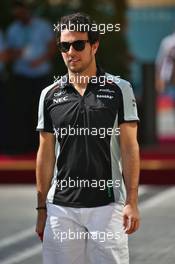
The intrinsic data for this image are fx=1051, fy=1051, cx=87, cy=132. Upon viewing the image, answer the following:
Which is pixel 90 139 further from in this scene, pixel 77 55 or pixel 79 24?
pixel 79 24

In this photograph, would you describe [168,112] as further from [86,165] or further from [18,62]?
[86,165]

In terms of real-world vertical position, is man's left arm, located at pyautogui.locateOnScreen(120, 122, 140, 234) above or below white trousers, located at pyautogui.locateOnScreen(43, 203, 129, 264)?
above

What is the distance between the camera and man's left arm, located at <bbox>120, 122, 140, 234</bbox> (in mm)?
4855

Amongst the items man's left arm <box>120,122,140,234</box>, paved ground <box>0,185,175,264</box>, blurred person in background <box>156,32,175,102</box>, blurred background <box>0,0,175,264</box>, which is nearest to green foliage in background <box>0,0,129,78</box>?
blurred background <box>0,0,175,264</box>

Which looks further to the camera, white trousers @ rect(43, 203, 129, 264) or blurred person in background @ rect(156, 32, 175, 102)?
blurred person in background @ rect(156, 32, 175, 102)

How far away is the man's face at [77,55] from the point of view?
15.9ft

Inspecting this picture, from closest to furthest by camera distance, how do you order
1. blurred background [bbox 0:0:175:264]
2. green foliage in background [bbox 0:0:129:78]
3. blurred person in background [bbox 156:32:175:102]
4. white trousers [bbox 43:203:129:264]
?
→ white trousers [bbox 43:203:129:264] < blurred background [bbox 0:0:175:264] < green foliage in background [bbox 0:0:129:78] < blurred person in background [bbox 156:32:175:102]

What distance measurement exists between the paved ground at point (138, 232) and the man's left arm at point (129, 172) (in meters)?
2.96

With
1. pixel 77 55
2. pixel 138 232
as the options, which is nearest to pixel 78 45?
pixel 77 55

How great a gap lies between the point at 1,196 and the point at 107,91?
7241 millimetres

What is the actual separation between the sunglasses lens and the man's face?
0.04ft

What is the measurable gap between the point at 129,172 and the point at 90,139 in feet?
0.80

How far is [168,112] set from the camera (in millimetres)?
26734

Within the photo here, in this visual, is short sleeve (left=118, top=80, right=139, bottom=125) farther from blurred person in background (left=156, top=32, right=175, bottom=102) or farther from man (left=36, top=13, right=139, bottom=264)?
blurred person in background (left=156, top=32, right=175, bottom=102)
